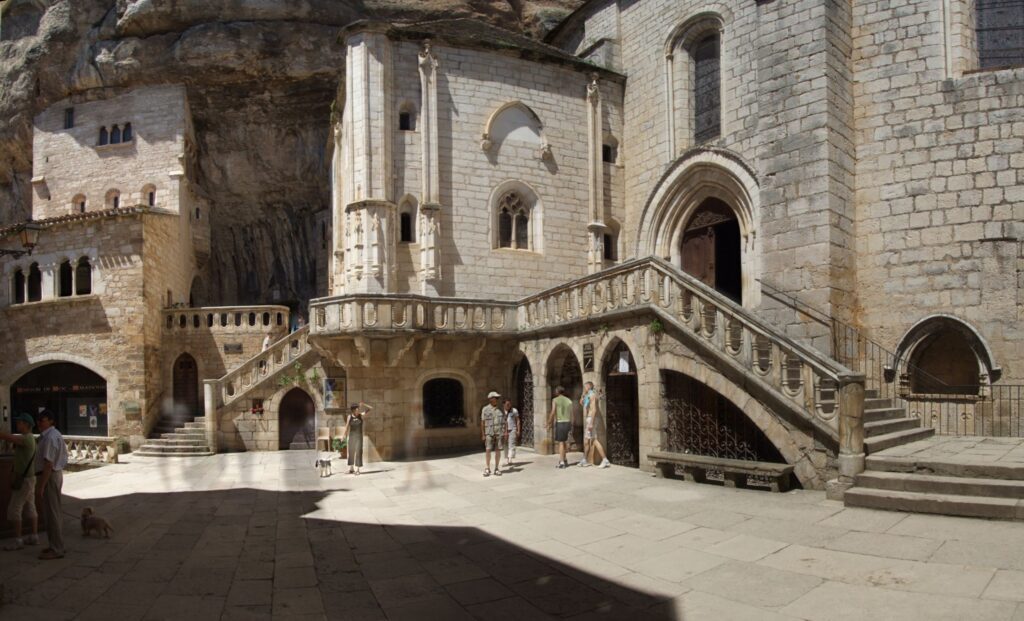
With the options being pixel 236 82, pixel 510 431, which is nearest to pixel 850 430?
pixel 510 431

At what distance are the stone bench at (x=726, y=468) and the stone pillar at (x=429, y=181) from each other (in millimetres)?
8030

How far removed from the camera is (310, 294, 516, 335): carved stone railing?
537 inches

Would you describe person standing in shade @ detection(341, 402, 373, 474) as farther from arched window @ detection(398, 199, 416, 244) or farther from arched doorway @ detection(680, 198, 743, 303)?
arched doorway @ detection(680, 198, 743, 303)

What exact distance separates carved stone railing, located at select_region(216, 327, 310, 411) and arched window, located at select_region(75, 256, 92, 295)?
7.07 metres

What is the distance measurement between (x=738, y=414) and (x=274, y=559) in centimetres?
836

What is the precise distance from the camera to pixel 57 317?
20719mm

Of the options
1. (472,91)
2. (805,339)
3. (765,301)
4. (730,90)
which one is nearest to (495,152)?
(472,91)

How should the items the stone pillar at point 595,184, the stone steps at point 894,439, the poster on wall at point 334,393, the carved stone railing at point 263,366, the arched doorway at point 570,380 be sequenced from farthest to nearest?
the stone pillar at point 595,184, the carved stone railing at point 263,366, the poster on wall at point 334,393, the arched doorway at point 570,380, the stone steps at point 894,439

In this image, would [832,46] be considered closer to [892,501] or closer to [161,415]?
[892,501]

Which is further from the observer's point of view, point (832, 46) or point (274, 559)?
point (832, 46)

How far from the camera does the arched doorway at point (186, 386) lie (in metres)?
21.3

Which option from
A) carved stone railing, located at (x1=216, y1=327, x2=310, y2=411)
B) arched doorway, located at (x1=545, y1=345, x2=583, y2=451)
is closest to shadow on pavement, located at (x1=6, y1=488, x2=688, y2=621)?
arched doorway, located at (x1=545, y1=345, x2=583, y2=451)

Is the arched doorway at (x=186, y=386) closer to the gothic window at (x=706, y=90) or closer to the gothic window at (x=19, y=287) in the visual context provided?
the gothic window at (x=19, y=287)

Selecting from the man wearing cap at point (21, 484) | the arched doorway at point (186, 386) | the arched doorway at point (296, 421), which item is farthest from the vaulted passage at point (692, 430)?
the arched doorway at point (186, 386)
